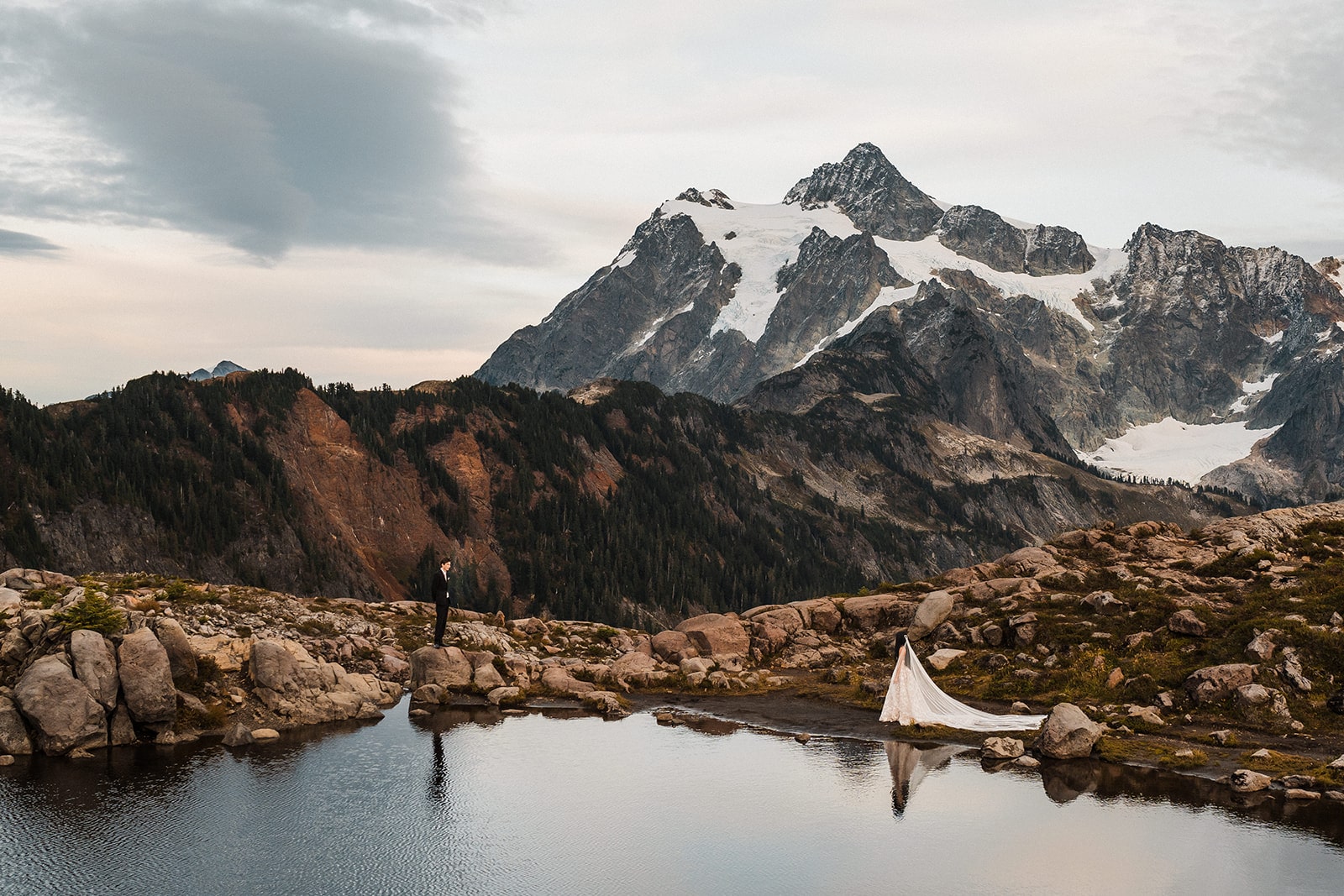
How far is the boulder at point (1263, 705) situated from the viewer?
42906 mm

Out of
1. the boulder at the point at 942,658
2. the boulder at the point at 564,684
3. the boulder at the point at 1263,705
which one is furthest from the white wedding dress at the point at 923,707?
the boulder at the point at 564,684

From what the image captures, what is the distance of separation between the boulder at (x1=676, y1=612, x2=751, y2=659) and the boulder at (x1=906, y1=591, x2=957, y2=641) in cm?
946

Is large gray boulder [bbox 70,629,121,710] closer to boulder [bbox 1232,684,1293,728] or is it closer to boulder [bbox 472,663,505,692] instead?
boulder [bbox 472,663,505,692]

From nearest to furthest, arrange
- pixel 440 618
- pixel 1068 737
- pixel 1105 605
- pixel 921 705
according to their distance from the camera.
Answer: pixel 1068 737 → pixel 921 705 → pixel 1105 605 → pixel 440 618

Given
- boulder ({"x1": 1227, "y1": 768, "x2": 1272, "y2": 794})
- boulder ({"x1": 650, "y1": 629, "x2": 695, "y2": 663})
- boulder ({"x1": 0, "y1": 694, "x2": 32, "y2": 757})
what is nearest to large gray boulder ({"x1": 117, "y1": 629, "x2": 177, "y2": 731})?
boulder ({"x1": 0, "y1": 694, "x2": 32, "y2": 757})

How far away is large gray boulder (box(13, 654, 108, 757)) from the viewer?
133 ft

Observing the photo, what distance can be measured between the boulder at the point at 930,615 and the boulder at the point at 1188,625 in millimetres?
12179

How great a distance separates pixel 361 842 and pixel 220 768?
10.1m

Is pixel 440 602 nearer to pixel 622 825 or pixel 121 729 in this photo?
pixel 121 729

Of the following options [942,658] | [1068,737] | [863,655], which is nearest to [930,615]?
[863,655]

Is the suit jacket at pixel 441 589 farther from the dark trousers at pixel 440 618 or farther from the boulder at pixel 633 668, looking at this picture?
the boulder at pixel 633 668

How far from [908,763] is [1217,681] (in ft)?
47.3

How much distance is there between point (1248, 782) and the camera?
35969mm

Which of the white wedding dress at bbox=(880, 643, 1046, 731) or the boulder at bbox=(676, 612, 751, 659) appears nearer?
the white wedding dress at bbox=(880, 643, 1046, 731)
